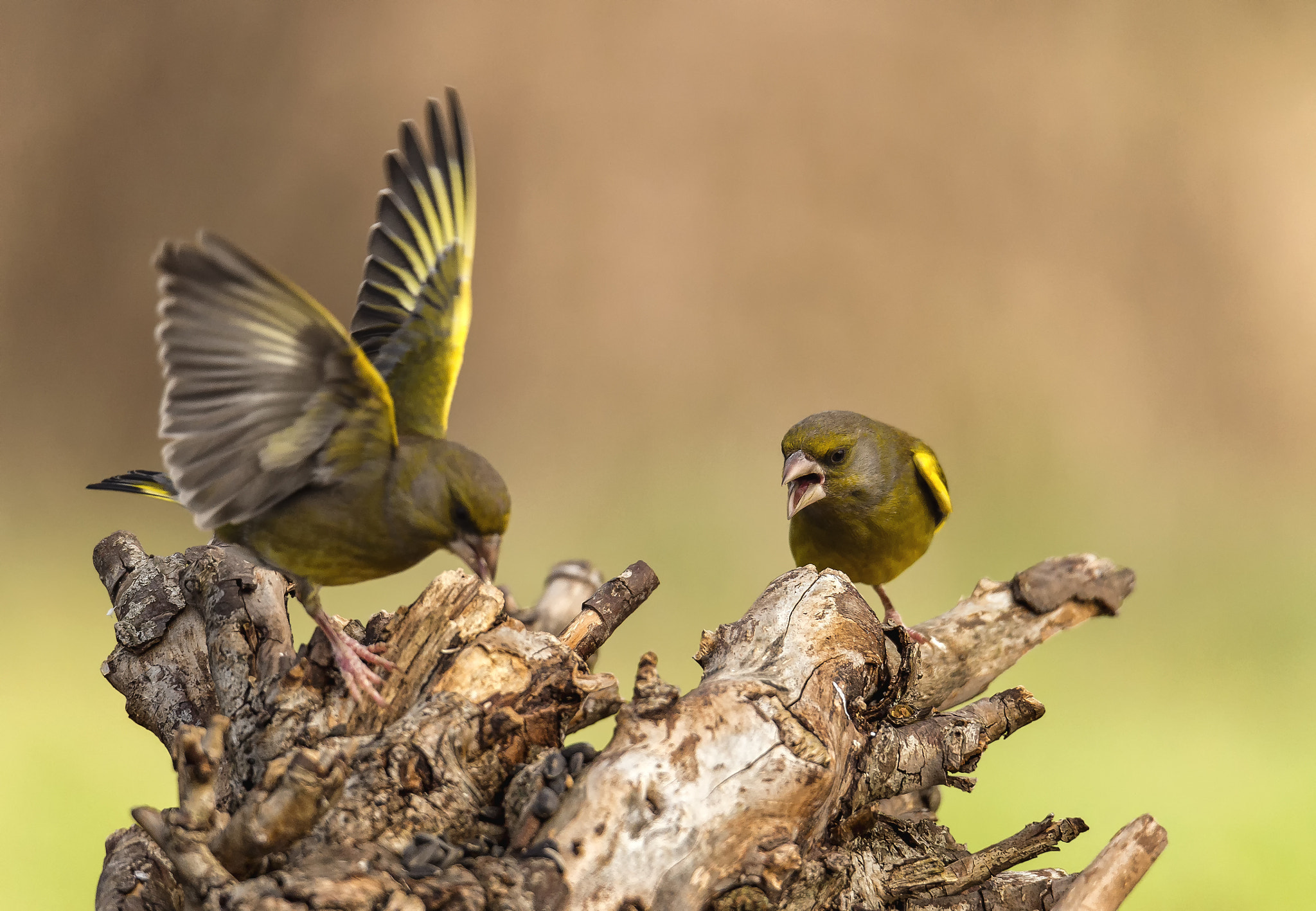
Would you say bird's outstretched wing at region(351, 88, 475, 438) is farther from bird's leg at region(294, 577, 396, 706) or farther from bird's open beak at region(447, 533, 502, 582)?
bird's leg at region(294, 577, 396, 706)

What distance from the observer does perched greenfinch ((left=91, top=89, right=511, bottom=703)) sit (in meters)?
1.79

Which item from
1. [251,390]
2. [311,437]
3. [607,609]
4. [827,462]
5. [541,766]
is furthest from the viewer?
[827,462]

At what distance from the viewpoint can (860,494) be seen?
2.60 meters

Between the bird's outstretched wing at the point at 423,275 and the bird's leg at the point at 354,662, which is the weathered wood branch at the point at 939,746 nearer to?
the bird's leg at the point at 354,662

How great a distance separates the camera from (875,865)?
5.99 feet

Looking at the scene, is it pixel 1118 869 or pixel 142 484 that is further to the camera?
pixel 142 484

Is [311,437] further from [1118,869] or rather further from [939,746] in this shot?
[1118,869]

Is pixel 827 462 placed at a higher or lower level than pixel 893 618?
higher

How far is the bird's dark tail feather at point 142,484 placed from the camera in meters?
2.42

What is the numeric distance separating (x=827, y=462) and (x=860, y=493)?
12 cm

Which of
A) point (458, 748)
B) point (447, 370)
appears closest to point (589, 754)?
point (458, 748)

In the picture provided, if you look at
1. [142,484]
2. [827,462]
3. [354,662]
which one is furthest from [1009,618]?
[142,484]

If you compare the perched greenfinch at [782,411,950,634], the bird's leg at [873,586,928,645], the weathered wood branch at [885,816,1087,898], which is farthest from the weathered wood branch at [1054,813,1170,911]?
the perched greenfinch at [782,411,950,634]

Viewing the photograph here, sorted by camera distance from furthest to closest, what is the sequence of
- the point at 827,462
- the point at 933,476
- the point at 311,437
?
1. the point at 933,476
2. the point at 827,462
3. the point at 311,437
